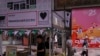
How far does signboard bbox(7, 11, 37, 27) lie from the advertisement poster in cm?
43

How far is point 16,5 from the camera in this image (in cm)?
251

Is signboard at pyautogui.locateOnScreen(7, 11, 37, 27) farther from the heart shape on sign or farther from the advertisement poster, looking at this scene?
the advertisement poster

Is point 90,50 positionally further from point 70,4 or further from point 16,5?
point 16,5

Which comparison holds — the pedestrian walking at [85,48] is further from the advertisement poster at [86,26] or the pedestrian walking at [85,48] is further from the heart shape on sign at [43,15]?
the heart shape on sign at [43,15]

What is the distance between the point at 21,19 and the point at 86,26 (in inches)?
27.3

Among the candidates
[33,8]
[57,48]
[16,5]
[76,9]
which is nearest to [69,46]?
[57,48]

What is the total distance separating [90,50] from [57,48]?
352 mm

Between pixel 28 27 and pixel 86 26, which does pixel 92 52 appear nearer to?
pixel 86 26

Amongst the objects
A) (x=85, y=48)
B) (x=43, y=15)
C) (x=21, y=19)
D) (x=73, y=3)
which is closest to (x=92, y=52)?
(x=85, y=48)

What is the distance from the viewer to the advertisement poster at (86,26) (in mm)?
2078

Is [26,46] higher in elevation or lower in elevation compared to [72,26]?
lower

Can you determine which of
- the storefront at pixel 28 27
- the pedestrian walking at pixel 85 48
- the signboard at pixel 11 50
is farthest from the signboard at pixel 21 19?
the pedestrian walking at pixel 85 48

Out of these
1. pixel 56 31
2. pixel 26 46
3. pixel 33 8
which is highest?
pixel 33 8

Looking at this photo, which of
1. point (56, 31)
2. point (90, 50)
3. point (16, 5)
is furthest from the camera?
point (16, 5)
